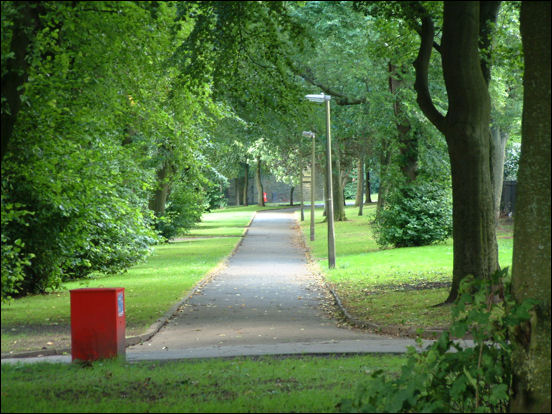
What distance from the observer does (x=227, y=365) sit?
33.0 ft

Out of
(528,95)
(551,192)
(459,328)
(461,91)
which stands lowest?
(459,328)

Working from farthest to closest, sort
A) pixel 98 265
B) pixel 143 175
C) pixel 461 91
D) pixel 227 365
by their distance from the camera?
pixel 98 265 → pixel 143 175 → pixel 461 91 → pixel 227 365

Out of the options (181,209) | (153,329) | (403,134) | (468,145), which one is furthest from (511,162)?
(153,329)

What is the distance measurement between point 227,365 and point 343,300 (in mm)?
9164

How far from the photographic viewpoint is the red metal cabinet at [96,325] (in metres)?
10.8

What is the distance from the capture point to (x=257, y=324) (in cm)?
1545

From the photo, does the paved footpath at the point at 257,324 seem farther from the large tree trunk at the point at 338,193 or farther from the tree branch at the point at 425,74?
the large tree trunk at the point at 338,193

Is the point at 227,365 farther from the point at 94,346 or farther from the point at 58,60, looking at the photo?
the point at 58,60

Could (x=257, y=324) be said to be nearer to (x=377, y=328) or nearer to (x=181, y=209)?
(x=377, y=328)

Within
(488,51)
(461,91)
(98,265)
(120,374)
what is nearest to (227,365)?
(120,374)

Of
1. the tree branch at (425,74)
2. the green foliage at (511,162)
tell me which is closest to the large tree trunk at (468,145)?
the tree branch at (425,74)

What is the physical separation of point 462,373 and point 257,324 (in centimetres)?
871

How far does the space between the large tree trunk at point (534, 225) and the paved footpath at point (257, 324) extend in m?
4.49

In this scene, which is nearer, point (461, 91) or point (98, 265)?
point (461, 91)
